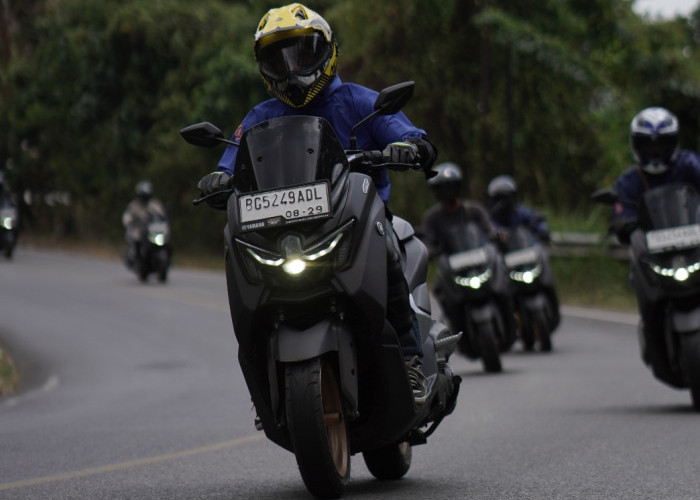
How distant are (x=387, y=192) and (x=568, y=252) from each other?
719 inches

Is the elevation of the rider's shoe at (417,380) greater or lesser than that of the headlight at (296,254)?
lesser

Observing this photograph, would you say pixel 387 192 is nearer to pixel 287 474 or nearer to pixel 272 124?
pixel 272 124

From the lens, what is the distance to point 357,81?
3341 cm

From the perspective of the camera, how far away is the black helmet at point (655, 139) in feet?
34.0

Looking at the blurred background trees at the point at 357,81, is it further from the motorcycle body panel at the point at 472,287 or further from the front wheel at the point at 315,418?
the front wheel at the point at 315,418

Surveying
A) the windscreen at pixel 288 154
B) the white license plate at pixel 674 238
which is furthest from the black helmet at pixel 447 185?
the windscreen at pixel 288 154

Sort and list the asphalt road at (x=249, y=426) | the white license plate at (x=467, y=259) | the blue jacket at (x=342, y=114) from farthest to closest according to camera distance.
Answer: the white license plate at (x=467, y=259)
the asphalt road at (x=249, y=426)
the blue jacket at (x=342, y=114)

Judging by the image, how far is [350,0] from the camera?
3484 centimetres

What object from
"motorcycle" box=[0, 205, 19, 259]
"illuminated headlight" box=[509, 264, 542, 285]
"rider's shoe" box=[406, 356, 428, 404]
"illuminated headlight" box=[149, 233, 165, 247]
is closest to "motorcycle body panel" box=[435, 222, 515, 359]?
"illuminated headlight" box=[509, 264, 542, 285]

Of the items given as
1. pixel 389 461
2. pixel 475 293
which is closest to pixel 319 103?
pixel 389 461

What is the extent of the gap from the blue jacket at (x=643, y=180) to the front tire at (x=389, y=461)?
11.9ft

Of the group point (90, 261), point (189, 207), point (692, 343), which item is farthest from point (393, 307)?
point (189, 207)

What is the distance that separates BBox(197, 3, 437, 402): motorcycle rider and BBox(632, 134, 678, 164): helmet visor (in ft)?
13.1

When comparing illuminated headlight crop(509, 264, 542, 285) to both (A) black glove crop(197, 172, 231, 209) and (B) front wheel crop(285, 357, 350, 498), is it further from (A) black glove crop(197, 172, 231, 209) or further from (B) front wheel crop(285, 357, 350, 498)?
(B) front wheel crop(285, 357, 350, 498)
